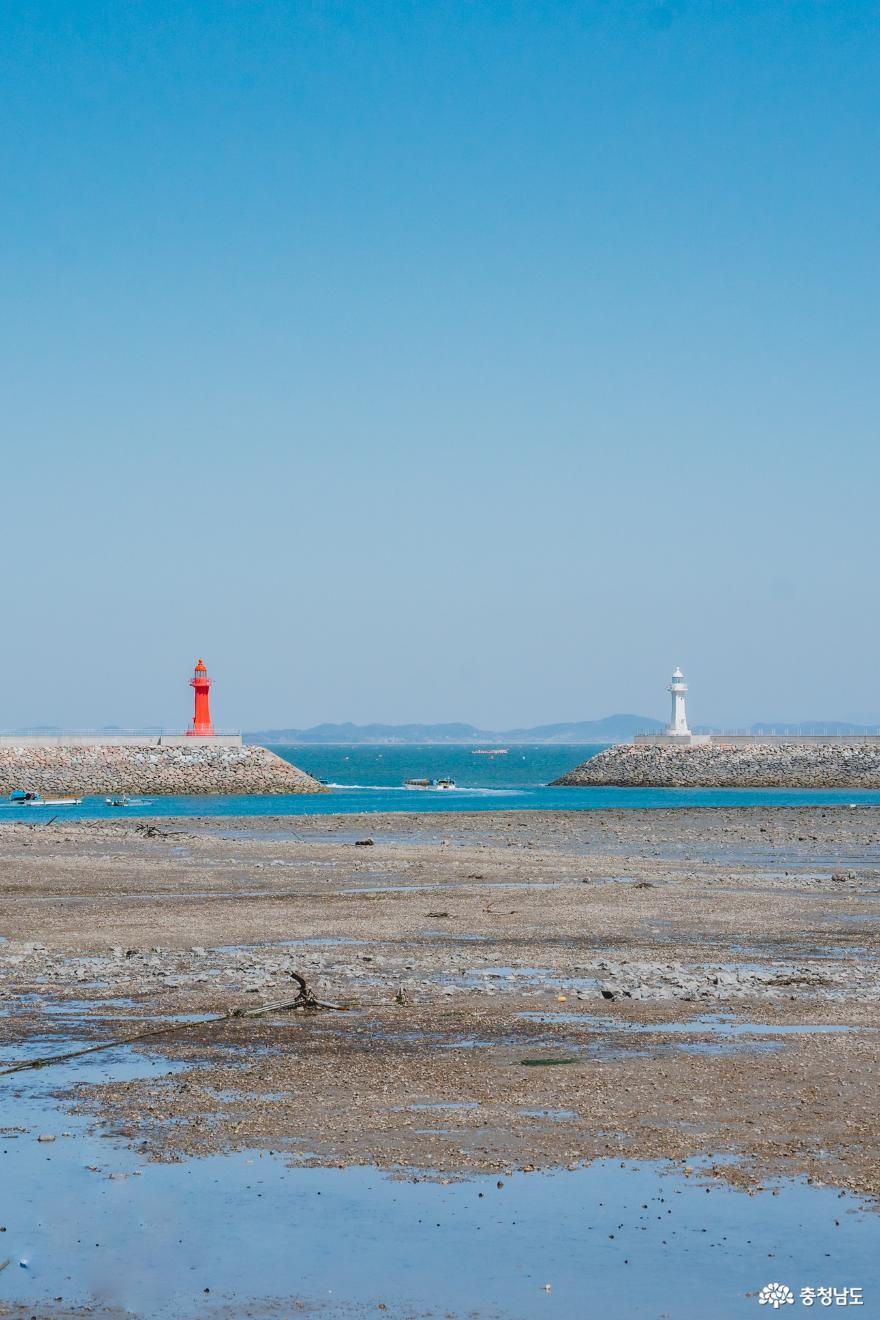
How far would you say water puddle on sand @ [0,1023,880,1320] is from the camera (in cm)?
800

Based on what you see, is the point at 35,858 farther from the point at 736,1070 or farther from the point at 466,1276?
the point at 466,1276

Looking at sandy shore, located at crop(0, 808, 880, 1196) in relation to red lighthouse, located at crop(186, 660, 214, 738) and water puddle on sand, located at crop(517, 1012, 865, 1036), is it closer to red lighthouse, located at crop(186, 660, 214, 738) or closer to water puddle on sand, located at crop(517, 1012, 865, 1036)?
water puddle on sand, located at crop(517, 1012, 865, 1036)

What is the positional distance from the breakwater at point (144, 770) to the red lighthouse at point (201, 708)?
223cm

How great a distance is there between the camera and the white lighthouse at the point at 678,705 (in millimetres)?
135375

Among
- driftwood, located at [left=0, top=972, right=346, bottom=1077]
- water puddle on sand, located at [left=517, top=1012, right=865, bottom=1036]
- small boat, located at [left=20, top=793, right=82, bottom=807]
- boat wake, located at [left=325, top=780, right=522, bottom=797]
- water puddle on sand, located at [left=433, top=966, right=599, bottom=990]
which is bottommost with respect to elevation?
boat wake, located at [left=325, top=780, right=522, bottom=797]

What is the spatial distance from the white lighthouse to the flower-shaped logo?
127931 mm

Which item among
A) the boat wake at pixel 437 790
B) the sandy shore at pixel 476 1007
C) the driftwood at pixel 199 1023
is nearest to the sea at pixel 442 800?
the boat wake at pixel 437 790

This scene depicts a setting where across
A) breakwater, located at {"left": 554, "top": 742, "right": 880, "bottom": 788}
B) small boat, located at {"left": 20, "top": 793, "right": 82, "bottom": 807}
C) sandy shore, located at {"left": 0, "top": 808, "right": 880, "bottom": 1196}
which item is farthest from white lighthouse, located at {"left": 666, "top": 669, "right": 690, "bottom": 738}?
sandy shore, located at {"left": 0, "top": 808, "right": 880, "bottom": 1196}

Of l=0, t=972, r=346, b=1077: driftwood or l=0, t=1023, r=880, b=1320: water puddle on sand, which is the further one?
l=0, t=972, r=346, b=1077: driftwood

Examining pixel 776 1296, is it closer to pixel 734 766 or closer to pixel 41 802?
pixel 41 802

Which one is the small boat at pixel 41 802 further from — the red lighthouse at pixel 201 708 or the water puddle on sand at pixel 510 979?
the water puddle on sand at pixel 510 979

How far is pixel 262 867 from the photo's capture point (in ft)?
122

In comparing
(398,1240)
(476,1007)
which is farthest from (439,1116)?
(476,1007)

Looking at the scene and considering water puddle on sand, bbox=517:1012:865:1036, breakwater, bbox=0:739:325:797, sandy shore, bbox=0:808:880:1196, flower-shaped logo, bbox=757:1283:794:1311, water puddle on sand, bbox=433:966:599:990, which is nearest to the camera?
flower-shaped logo, bbox=757:1283:794:1311
